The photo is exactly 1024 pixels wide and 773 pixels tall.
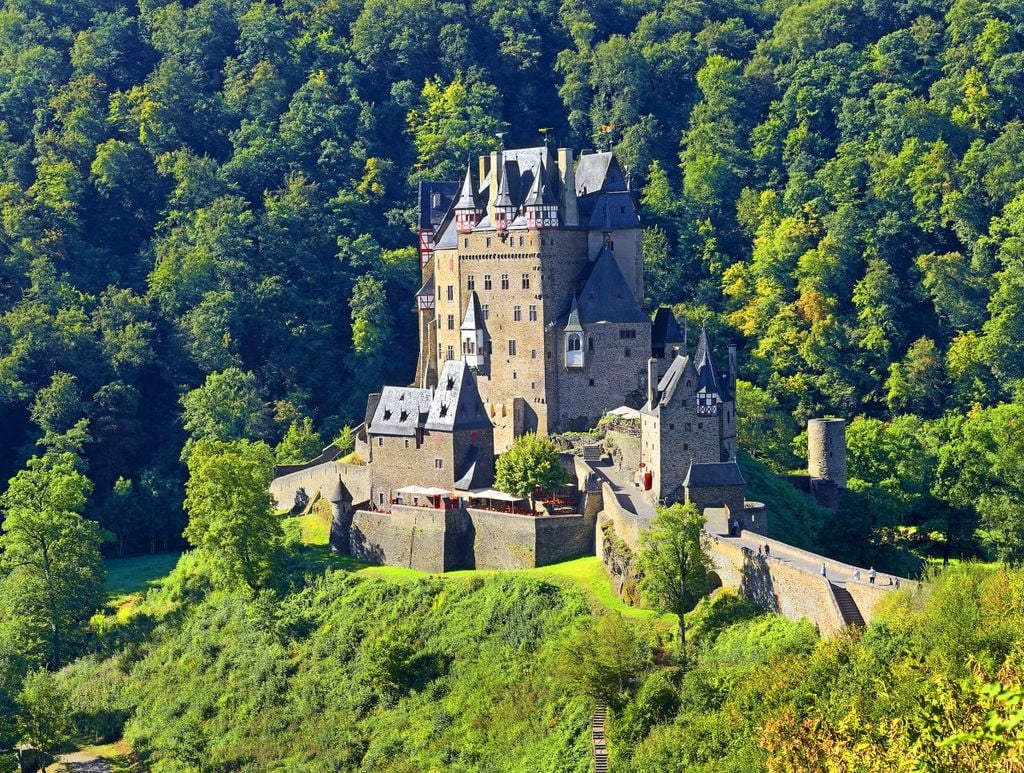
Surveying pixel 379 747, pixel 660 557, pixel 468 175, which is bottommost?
pixel 379 747

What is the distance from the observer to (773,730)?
44781mm

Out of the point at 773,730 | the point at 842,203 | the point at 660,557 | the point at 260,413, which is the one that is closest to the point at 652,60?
the point at 842,203

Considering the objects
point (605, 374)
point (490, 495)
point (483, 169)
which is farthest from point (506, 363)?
point (483, 169)

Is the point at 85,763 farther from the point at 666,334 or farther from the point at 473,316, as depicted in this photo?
the point at 666,334

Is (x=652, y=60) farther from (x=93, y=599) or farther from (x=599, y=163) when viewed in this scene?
(x=93, y=599)

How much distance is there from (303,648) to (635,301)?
18.7 meters

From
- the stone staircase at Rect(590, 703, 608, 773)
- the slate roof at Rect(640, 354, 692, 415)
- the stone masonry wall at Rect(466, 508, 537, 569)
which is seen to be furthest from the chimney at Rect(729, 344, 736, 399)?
the stone staircase at Rect(590, 703, 608, 773)

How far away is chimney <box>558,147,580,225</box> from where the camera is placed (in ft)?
239

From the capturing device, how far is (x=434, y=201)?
266 feet

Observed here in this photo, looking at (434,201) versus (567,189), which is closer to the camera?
(567,189)

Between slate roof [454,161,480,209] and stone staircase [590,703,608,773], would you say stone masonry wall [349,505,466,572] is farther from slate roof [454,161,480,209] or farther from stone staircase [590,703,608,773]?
stone staircase [590,703,608,773]

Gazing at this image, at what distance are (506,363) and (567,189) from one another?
725 centimetres

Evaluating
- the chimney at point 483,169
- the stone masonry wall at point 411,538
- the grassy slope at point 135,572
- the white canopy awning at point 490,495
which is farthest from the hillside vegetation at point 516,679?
the chimney at point 483,169

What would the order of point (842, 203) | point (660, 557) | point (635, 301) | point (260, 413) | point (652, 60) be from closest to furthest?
point (660, 557) < point (635, 301) < point (260, 413) < point (842, 203) < point (652, 60)
